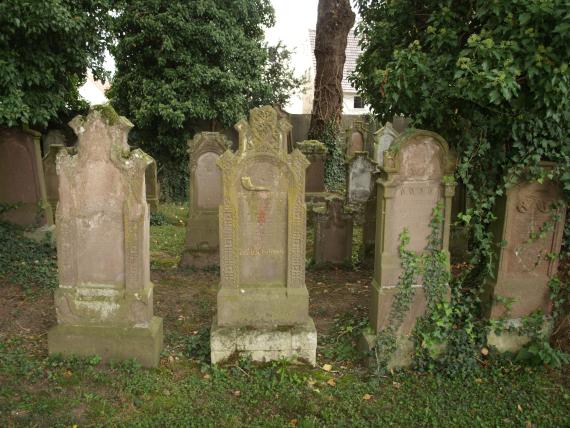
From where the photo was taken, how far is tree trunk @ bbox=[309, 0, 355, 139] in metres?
13.9

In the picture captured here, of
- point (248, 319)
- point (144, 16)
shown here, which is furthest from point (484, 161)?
point (144, 16)

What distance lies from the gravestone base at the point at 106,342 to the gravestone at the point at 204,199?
3.65 meters

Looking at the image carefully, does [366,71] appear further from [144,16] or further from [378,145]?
[144,16]

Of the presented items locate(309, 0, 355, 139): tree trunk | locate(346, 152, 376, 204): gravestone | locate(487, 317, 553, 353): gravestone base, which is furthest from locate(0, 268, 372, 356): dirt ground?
locate(309, 0, 355, 139): tree trunk

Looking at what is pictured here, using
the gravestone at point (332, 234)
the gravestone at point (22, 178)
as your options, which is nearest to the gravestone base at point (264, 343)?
the gravestone at point (332, 234)

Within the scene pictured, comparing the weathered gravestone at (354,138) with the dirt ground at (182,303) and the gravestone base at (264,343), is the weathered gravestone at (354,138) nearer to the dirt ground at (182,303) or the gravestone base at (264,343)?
the dirt ground at (182,303)

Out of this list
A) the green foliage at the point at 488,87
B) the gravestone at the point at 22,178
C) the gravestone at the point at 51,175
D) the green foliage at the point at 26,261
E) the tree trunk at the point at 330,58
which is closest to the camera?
the green foliage at the point at 488,87

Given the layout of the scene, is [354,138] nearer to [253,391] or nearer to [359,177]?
[359,177]

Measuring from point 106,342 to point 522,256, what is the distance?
4370mm

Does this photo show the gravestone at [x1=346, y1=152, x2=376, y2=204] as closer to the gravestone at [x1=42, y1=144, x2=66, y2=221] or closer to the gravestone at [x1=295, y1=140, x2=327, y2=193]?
the gravestone at [x1=295, y1=140, x2=327, y2=193]

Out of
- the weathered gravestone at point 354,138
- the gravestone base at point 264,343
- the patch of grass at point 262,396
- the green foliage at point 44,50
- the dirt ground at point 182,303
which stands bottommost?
the patch of grass at point 262,396

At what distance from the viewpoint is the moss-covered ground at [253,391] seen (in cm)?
414

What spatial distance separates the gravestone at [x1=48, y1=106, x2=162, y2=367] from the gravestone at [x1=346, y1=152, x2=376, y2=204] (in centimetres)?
785

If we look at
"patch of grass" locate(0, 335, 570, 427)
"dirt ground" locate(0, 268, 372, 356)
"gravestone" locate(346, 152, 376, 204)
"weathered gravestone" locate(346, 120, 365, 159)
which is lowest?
"patch of grass" locate(0, 335, 570, 427)
